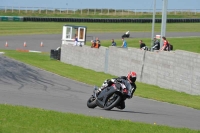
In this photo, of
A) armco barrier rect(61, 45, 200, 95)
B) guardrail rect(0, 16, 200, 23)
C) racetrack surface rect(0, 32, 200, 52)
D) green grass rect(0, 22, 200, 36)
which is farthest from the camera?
guardrail rect(0, 16, 200, 23)

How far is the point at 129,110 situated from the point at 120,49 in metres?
14.2

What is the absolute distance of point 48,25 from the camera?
3219 inches

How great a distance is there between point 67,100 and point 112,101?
10.9ft

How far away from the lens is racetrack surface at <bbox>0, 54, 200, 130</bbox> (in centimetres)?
1622

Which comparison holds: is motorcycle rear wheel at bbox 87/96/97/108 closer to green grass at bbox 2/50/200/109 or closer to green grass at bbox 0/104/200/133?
green grass at bbox 0/104/200/133

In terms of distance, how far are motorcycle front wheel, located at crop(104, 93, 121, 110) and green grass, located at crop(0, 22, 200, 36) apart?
53025 millimetres

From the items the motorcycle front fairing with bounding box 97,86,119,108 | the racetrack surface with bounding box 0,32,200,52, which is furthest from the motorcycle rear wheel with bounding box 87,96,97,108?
the racetrack surface with bounding box 0,32,200,52

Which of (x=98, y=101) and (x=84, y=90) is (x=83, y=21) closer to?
(x=84, y=90)

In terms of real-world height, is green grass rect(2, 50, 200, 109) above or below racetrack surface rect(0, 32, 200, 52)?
below

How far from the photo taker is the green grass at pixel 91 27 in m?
72.6

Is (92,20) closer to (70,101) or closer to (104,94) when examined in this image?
(70,101)

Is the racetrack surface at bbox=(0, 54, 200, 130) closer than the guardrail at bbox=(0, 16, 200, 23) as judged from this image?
Yes

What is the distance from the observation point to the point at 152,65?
28.5 meters

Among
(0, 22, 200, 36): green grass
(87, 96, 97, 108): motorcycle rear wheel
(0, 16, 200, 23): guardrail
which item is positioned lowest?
(87, 96, 97, 108): motorcycle rear wheel
